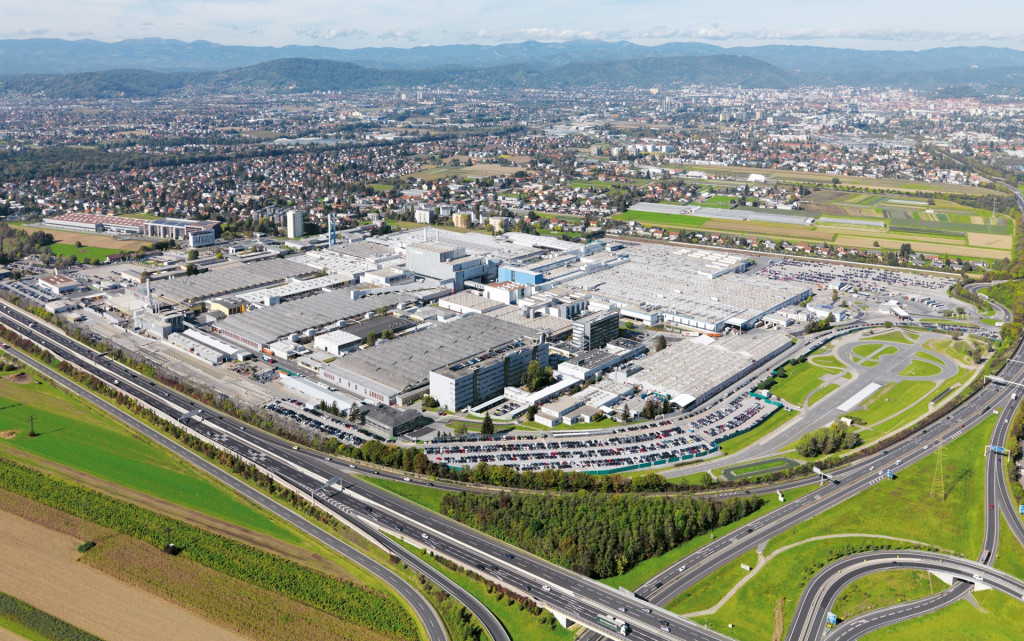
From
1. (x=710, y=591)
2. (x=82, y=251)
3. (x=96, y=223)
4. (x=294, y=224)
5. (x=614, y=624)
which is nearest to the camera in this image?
(x=614, y=624)

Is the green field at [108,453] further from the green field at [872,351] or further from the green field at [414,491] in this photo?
the green field at [872,351]

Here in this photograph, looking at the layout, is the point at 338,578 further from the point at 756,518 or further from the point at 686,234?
the point at 686,234

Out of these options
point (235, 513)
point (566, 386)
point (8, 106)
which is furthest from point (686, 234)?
point (8, 106)

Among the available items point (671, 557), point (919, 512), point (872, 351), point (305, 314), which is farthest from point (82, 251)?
point (919, 512)

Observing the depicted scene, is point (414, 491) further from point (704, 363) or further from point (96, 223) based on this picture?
point (96, 223)

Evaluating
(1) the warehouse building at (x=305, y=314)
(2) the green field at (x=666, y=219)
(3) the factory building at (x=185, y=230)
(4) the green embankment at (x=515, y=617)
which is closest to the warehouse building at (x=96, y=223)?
(3) the factory building at (x=185, y=230)

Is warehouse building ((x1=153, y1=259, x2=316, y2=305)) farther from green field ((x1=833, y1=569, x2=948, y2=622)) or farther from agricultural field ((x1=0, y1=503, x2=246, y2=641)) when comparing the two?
green field ((x1=833, y1=569, x2=948, y2=622))
